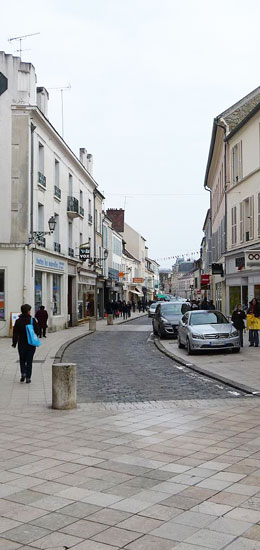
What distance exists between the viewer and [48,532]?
3.98 meters

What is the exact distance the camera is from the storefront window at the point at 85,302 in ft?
122

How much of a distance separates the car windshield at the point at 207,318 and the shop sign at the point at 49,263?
9.70 metres

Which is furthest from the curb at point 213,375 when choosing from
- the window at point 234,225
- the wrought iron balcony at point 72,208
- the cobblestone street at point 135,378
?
the wrought iron balcony at point 72,208

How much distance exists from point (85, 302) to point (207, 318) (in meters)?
22.6

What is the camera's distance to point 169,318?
23.7 meters

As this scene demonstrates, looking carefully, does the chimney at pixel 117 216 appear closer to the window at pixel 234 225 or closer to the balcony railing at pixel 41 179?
the balcony railing at pixel 41 179

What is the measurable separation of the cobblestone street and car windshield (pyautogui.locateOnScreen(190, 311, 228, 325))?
1.55 m

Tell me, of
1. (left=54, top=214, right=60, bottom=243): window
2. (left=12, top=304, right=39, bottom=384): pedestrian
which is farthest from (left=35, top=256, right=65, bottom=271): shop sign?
(left=12, top=304, right=39, bottom=384): pedestrian

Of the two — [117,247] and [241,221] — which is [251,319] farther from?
[117,247]

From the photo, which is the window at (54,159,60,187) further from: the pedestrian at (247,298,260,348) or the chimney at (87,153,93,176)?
the pedestrian at (247,298,260,348)

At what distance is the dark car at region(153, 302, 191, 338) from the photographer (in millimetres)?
23375

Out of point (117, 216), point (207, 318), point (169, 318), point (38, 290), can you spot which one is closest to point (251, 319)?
point (207, 318)

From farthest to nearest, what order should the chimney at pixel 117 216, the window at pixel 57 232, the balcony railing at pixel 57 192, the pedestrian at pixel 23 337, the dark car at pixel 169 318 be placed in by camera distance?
the chimney at pixel 117 216 < the window at pixel 57 232 < the balcony railing at pixel 57 192 < the dark car at pixel 169 318 < the pedestrian at pixel 23 337

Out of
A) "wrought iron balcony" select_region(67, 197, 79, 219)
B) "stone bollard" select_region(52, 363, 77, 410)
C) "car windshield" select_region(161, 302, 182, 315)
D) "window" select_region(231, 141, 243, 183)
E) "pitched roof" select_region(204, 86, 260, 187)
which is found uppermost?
"pitched roof" select_region(204, 86, 260, 187)
